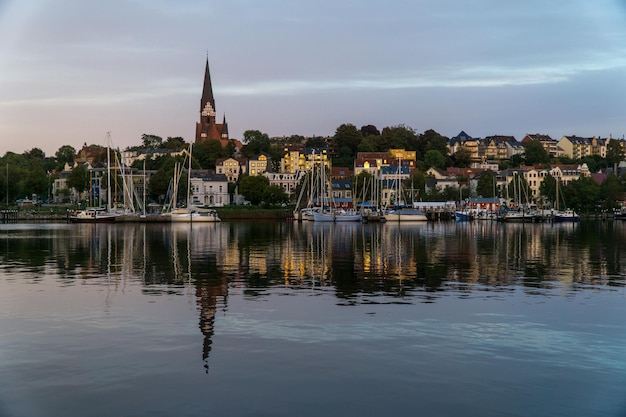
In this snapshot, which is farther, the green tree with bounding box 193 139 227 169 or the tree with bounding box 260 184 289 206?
the green tree with bounding box 193 139 227 169

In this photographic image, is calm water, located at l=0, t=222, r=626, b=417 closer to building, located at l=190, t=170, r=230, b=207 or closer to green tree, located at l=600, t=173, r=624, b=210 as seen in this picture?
green tree, located at l=600, t=173, r=624, b=210

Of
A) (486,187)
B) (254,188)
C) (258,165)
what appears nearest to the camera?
(254,188)

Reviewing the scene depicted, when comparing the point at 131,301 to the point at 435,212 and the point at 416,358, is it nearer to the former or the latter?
the point at 416,358

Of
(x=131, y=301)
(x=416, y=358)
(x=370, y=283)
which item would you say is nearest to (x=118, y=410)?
(x=416, y=358)

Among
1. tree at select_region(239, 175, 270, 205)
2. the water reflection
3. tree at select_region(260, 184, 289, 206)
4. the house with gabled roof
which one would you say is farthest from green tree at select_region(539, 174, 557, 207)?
the water reflection

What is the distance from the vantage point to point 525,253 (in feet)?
146

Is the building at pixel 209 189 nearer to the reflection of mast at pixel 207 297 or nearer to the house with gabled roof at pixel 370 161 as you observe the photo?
the house with gabled roof at pixel 370 161

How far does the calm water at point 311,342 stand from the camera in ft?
42.4

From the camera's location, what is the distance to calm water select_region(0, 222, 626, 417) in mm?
12938

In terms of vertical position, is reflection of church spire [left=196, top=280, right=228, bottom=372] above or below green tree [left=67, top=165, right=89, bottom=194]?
below

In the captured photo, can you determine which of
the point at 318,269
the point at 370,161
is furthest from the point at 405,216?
the point at 318,269

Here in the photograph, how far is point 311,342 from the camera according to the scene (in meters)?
17.3

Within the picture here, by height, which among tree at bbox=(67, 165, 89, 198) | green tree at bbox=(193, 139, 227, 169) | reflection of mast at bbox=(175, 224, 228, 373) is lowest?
reflection of mast at bbox=(175, 224, 228, 373)

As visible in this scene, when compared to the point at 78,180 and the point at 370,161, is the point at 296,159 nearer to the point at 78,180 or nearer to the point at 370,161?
the point at 370,161
